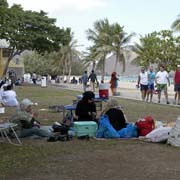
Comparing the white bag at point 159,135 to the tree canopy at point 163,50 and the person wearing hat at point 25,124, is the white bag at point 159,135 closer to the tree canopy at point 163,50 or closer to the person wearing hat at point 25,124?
the person wearing hat at point 25,124

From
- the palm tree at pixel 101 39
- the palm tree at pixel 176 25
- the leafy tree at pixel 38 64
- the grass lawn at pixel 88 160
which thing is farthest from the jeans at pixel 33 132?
the leafy tree at pixel 38 64

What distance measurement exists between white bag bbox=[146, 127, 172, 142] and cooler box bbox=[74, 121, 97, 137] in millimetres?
1207

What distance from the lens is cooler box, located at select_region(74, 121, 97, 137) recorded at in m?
10.0

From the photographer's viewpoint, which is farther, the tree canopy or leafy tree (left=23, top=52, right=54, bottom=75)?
leafy tree (left=23, top=52, right=54, bottom=75)

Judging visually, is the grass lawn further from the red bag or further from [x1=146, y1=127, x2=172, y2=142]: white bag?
the red bag

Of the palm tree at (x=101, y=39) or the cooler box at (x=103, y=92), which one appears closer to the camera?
the cooler box at (x=103, y=92)

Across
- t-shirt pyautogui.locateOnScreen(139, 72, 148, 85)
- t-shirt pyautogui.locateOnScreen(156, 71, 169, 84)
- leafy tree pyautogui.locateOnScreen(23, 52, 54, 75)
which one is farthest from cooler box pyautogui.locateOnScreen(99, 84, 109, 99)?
leafy tree pyautogui.locateOnScreen(23, 52, 54, 75)

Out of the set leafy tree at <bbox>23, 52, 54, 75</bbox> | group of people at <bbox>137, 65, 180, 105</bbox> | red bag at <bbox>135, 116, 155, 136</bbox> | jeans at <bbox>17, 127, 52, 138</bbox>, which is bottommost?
jeans at <bbox>17, 127, 52, 138</bbox>

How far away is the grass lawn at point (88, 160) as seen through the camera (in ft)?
21.7

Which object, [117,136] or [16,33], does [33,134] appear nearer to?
[117,136]

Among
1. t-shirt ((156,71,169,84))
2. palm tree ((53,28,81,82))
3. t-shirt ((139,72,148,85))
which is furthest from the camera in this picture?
palm tree ((53,28,81,82))

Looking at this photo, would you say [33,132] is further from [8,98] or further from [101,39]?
[101,39]

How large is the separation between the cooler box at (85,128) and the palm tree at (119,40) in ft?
169

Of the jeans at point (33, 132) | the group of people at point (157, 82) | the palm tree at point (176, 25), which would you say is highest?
the palm tree at point (176, 25)
